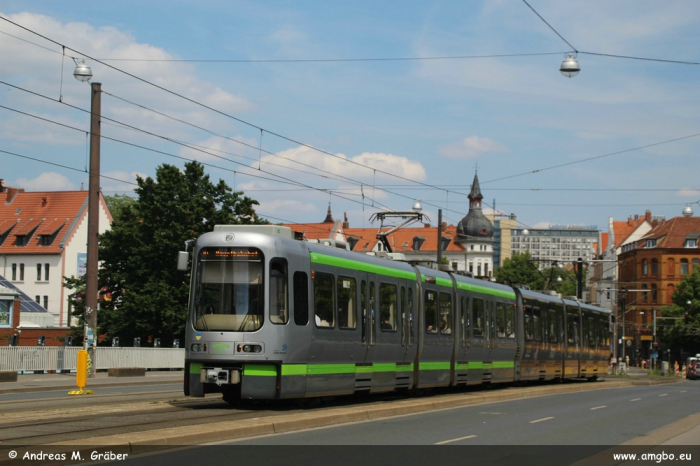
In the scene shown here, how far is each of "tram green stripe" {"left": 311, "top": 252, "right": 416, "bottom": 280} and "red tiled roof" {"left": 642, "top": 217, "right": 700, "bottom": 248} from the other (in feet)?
299

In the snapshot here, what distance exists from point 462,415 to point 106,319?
36886mm

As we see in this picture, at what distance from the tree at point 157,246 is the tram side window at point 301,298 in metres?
33.6

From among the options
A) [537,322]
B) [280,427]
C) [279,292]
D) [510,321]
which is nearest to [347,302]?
[279,292]

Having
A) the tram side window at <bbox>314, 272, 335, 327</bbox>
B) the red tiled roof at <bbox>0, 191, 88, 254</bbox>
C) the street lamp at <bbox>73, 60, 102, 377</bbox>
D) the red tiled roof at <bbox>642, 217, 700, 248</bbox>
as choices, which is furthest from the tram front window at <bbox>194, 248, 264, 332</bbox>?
the red tiled roof at <bbox>642, 217, 700, 248</bbox>

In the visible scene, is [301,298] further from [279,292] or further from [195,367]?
[195,367]

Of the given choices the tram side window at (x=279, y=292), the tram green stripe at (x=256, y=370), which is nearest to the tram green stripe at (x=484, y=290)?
the tram side window at (x=279, y=292)

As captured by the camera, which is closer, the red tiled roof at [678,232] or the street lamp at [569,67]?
the street lamp at [569,67]

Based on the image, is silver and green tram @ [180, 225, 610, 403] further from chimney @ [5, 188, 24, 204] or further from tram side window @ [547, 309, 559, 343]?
chimney @ [5, 188, 24, 204]

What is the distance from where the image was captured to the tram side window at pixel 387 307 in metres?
20.9

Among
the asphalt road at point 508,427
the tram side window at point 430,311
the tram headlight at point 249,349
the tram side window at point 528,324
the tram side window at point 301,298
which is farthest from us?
the tram side window at point 528,324

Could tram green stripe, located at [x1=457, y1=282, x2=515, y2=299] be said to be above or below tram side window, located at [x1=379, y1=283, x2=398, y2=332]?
above

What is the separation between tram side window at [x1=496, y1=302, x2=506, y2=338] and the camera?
28969 millimetres

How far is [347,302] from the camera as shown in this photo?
19375 millimetres

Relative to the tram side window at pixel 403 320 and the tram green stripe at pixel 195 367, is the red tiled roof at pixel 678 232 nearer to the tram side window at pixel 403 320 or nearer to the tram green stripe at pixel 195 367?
the tram side window at pixel 403 320
